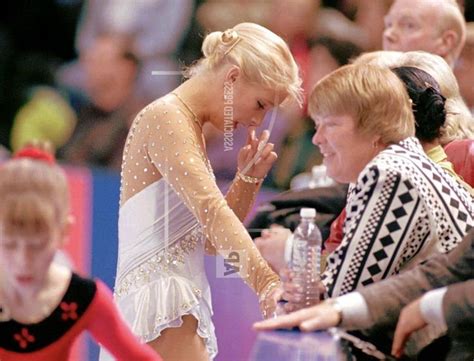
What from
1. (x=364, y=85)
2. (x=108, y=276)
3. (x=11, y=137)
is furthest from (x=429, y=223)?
(x=11, y=137)

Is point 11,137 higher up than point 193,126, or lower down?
lower down

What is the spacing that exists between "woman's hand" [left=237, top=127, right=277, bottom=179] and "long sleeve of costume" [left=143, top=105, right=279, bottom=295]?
0.94 feet

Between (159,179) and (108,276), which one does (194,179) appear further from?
(108,276)

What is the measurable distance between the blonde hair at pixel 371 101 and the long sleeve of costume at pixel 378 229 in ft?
0.58

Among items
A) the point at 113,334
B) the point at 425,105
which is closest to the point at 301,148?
the point at 425,105

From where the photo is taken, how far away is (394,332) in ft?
9.39

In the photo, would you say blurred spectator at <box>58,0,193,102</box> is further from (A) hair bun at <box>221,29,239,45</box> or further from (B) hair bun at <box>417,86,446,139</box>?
(B) hair bun at <box>417,86,446,139</box>

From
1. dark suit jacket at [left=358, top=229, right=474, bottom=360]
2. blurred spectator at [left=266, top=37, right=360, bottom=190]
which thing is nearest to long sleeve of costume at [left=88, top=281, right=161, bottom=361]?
dark suit jacket at [left=358, top=229, right=474, bottom=360]

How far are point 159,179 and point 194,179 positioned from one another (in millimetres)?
145

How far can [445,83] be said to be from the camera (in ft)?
12.2

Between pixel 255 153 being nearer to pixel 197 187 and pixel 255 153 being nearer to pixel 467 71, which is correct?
pixel 197 187

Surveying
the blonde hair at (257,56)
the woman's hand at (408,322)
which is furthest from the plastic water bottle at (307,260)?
the blonde hair at (257,56)

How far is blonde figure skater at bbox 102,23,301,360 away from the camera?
3.27 m

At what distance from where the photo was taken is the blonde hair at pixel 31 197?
2412mm
